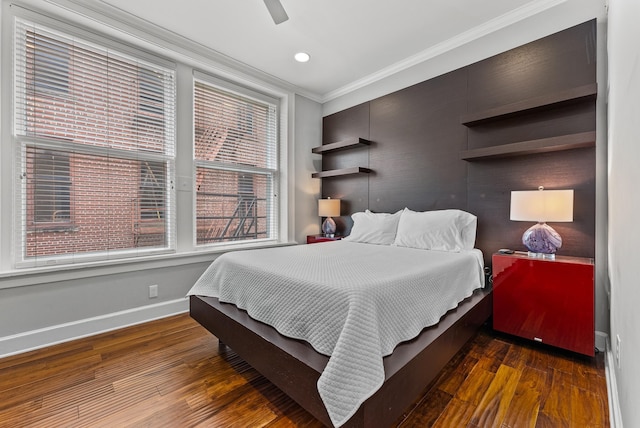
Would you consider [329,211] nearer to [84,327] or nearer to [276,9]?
[276,9]

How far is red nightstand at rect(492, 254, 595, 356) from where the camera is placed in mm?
1937

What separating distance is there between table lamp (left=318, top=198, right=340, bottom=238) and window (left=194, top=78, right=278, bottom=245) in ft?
2.23

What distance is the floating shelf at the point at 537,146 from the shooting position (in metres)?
2.08

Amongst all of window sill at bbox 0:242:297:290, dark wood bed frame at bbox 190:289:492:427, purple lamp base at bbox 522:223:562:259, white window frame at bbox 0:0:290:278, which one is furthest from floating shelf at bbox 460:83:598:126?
window sill at bbox 0:242:297:290

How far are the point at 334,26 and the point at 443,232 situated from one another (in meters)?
2.20

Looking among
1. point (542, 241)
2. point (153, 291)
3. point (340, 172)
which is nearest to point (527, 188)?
point (542, 241)

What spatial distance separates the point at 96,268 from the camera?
2439 mm

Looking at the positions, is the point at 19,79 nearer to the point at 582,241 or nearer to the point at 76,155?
the point at 76,155

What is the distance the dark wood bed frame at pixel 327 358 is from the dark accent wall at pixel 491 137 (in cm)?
118

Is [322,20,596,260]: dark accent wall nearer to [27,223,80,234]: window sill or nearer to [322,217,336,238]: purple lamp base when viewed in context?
[322,217,336,238]: purple lamp base

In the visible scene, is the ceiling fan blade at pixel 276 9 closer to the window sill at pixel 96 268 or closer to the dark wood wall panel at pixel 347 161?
the dark wood wall panel at pixel 347 161

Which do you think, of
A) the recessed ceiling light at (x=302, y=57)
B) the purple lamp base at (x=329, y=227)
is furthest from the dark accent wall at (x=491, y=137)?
the recessed ceiling light at (x=302, y=57)

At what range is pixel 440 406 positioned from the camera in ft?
4.99

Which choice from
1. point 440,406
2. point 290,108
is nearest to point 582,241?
point 440,406
